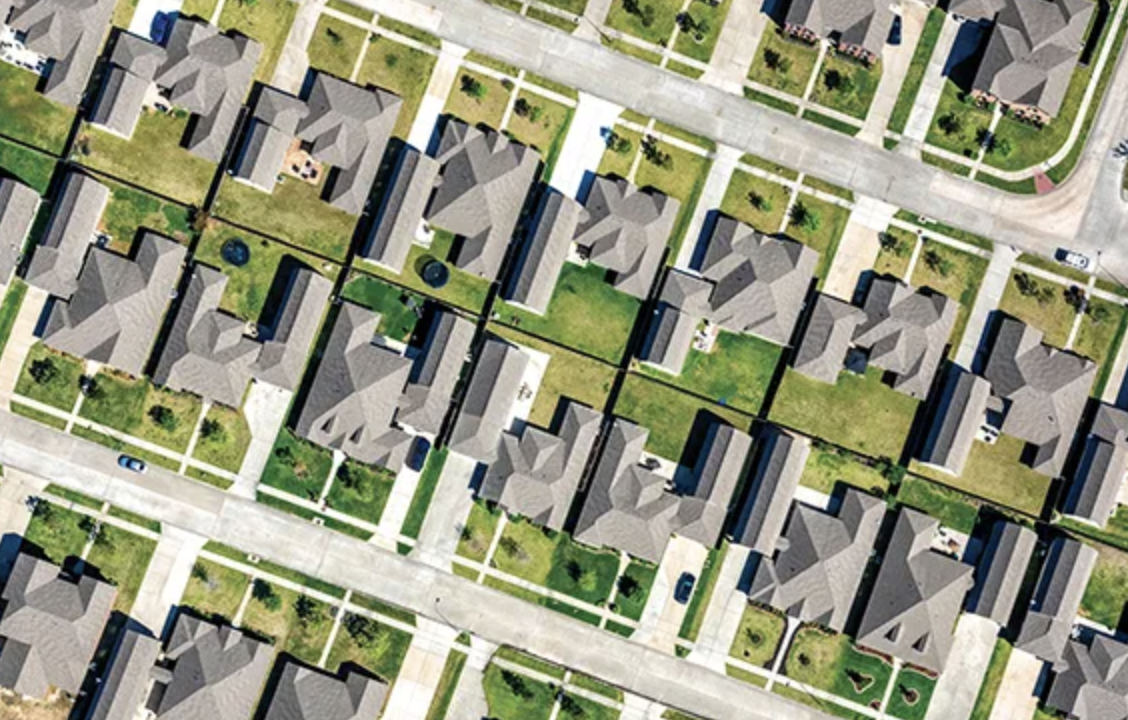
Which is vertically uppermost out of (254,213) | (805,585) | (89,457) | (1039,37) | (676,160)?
(1039,37)

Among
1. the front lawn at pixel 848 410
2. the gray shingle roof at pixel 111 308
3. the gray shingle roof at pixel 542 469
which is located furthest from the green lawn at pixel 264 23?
the front lawn at pixel 848 410

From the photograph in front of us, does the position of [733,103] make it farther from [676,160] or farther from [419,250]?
[419,250]

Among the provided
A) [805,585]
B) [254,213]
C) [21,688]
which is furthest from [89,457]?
[805,585]

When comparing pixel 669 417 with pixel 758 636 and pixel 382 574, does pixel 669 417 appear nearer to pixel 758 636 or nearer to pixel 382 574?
pixel 758 636

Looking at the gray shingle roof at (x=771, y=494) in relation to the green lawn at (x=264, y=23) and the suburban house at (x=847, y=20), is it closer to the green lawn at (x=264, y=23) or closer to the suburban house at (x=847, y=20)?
the suburban house at (x=847, y=20)

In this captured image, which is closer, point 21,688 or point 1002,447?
point 21,688

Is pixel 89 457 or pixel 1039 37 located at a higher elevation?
pixel 1039 37
